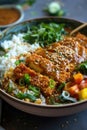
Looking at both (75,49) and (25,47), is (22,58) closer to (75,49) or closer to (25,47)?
(25,47)

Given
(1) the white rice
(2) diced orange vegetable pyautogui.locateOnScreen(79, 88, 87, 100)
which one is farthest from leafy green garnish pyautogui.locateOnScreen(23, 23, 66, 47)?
(2) diced orange vegetable pyautogui.locateOnScreen(79, 88, 87, 100)

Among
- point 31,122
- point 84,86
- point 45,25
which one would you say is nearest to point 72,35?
point 45,25

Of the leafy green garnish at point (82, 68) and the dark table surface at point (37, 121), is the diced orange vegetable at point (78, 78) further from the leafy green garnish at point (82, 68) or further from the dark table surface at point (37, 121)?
the dark table surface at point (37, 121)

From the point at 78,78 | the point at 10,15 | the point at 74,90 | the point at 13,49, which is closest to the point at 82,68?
the point at 78,78

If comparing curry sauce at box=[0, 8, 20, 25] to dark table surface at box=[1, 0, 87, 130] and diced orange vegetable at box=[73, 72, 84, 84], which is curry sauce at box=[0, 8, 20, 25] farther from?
diced orange vegetable at box=[73, 72, 84, 84]

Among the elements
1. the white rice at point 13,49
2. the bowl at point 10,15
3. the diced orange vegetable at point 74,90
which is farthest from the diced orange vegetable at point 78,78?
the bowl at point 10,15

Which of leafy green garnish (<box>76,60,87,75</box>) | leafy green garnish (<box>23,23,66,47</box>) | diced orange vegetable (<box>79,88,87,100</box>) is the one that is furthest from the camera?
leafy green garnish (<box>23,23,66,47</box>)
